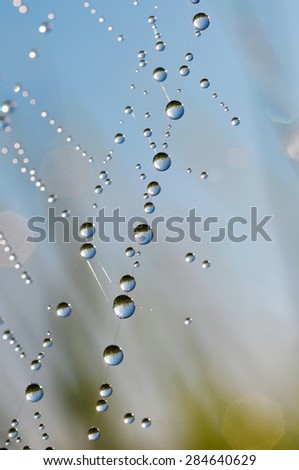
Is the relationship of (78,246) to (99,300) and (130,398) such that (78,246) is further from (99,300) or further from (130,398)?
(130,398)

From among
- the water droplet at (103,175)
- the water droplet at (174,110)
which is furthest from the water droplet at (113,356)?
the water droplet at (174,110)

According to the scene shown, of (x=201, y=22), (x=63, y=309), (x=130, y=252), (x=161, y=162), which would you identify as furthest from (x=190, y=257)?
(x=201, y=22)

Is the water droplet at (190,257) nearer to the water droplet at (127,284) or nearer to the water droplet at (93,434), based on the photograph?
the water droplet at (127,284)

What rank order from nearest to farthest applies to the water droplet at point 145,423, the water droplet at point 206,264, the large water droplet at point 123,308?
the large water droplet at point 123,308
the water droplet at point 145,423
the water droplet at point 206,264

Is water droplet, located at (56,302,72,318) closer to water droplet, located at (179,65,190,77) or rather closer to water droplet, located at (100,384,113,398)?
water droplet, located at (100,384,113,398)

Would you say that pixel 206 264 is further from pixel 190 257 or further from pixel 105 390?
pixel 105 390
